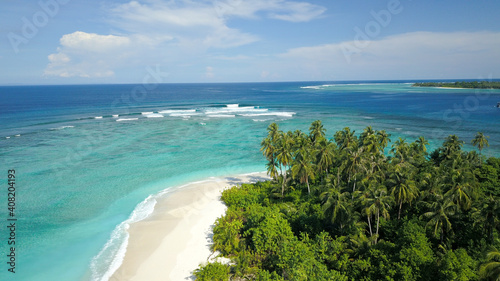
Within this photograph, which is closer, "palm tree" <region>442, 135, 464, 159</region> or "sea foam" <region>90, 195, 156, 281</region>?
"sea foam" <region>90, 195, 156, 281</region>

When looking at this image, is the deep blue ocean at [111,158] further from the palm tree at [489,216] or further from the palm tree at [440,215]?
the palm tree at [489,216]

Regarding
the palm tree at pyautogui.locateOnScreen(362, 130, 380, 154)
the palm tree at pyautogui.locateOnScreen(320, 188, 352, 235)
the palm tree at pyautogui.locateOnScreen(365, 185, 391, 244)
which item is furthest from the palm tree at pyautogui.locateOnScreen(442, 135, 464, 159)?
the palm tree at pyautogui.locateOnScreen(320, 188, 352, 235)

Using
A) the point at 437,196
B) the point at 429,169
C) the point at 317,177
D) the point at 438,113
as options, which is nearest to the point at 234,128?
the point at 317,177

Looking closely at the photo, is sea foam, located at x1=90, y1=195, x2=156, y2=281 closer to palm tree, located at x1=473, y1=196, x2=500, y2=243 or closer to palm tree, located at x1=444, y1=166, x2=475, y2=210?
palm tree, located at x1=444, y1=166, x2=475, y2=210

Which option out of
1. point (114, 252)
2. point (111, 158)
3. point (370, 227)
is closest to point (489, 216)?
point (370, 227)

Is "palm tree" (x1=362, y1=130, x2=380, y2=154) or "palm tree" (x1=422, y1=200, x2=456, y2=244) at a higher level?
"palm tree" (x1=362, y1=130, x2=380, y2=154)

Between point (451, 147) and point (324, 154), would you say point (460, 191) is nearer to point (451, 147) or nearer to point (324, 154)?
point (324, 154)
